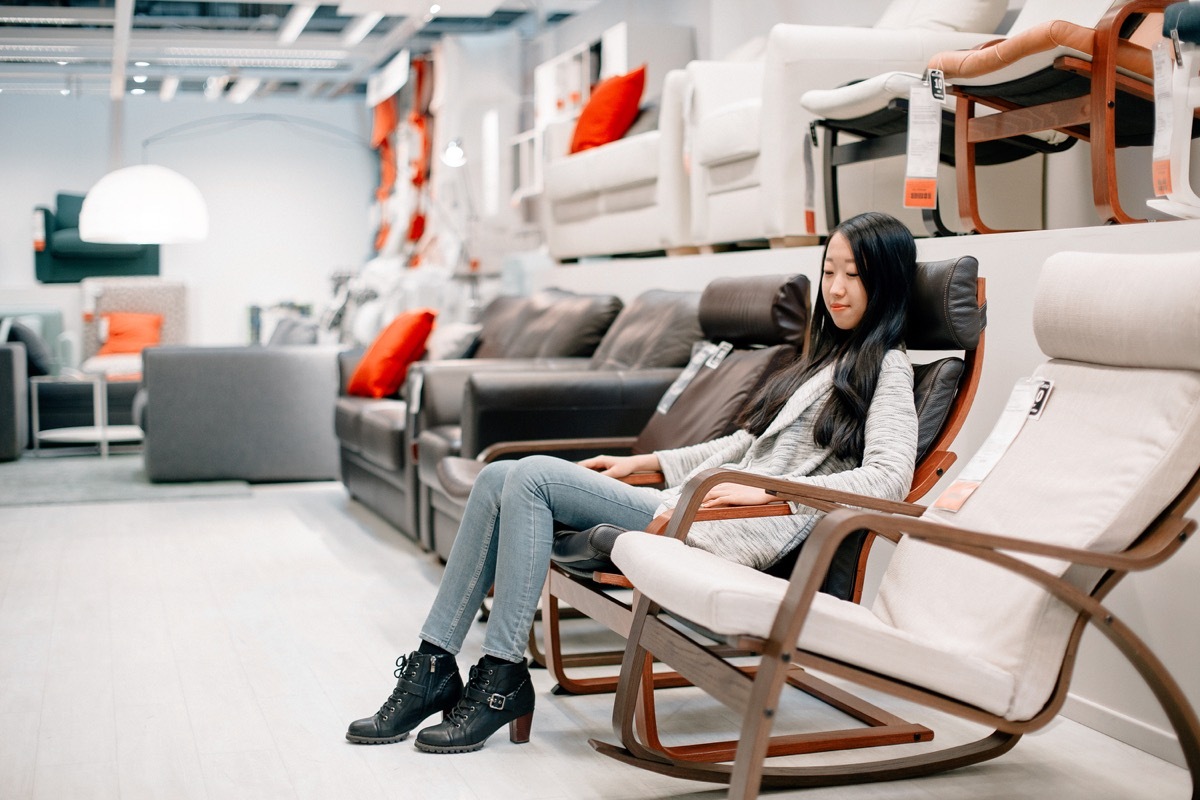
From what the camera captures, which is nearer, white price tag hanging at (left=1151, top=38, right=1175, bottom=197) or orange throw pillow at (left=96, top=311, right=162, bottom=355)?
white price tag hanging at (left=1151, top=38, right=1175, bottom=197)

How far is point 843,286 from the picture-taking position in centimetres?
240

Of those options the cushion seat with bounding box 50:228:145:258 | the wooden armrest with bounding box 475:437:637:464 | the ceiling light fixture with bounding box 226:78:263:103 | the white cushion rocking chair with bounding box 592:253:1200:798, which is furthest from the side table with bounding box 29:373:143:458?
the white cushion rocking chair with bounding box 592:253:1200:798

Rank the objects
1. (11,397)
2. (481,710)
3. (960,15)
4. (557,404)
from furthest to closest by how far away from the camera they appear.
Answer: (11,397), (960,15), (557,404), (481,710)

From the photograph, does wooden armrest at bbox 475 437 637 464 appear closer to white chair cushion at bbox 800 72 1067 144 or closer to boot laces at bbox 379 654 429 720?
boot laces at bbox 379 654 429 720

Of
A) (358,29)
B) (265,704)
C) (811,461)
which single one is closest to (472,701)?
(265,704)

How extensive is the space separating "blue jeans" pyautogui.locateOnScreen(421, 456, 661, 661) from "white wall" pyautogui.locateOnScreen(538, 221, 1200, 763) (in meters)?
0.83

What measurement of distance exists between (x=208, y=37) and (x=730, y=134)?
6531 mm

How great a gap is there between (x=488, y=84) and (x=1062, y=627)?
312 inches

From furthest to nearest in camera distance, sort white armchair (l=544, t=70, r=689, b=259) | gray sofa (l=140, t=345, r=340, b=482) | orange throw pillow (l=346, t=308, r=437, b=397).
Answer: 1. gray sofa (l=140, t=345, r=340, b=482)
2. orange throw pillow (l=346, t=308, r=437, b=397)
3. white armchair (l=544, t=70, r=689, b=259)

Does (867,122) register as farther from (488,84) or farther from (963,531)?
(488,84)

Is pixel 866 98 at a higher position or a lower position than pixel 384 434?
higher

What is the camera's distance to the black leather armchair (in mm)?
10852

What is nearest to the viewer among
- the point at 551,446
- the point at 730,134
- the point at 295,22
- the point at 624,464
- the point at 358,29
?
the point at 624,464

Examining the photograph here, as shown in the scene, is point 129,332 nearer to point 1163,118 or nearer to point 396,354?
point 396,354
